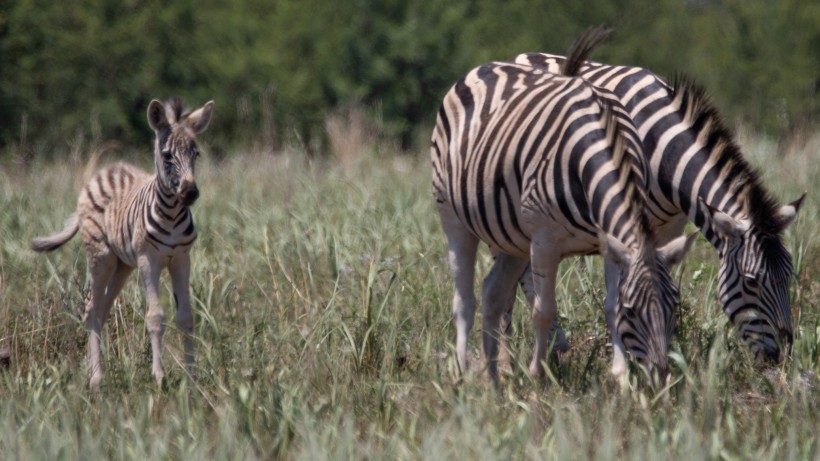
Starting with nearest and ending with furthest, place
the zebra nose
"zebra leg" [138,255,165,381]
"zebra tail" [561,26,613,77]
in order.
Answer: the zebra nose
"zebra tail" [561,26,613,77]
"zebra leg" [138,255,165,381]

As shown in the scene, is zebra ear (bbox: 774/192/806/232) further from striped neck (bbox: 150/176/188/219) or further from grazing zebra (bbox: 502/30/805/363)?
striped neck (bbox: 150/176/188/219)

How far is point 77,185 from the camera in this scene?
449 inches

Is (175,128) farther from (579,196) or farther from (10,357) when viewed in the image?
(579,196)

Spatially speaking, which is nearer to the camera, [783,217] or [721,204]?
[783,217]

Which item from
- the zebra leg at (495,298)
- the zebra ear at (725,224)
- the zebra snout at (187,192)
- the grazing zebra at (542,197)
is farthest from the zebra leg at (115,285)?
the zebra ear at (725,224)

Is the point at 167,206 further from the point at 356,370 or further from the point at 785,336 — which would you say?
the point at 785,336

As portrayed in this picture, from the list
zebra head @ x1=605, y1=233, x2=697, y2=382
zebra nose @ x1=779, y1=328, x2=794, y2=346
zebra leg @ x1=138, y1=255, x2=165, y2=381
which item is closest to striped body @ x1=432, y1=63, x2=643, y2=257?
zebra head @ x1=605, y1=233, x2=697, y2=382

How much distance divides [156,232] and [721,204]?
3.17 meters

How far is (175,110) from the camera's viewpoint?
6.52m

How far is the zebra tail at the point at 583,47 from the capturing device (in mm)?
5762

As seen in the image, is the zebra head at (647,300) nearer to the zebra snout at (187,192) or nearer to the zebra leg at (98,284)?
the zebra snout at (187,192)

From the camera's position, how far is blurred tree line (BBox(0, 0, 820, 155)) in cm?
2147

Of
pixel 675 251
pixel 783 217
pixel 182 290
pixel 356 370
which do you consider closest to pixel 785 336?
pixel 783 217

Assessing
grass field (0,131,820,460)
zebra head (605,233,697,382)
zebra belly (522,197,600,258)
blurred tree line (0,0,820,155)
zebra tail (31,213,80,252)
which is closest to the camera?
grass field (0,131,820,460)
